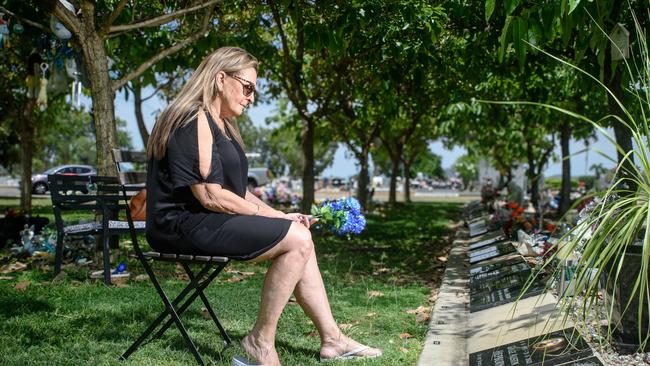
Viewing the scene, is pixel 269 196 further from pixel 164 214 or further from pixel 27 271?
pixel 164 214

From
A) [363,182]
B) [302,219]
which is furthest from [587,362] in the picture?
[363,182]

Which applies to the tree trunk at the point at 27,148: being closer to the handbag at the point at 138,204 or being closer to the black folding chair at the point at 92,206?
the black folding chair at the point at 92,206

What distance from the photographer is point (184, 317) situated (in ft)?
14.7

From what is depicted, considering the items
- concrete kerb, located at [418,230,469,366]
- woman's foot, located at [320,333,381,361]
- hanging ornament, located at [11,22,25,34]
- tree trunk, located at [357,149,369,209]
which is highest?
hanging ornament, located at [11,22,25,34]

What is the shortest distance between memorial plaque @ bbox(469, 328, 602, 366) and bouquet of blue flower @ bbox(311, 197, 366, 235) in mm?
963

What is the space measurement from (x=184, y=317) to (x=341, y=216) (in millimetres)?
1510

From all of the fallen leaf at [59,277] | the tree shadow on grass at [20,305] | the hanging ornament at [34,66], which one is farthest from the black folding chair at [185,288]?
the hanging ornament at [34,66]

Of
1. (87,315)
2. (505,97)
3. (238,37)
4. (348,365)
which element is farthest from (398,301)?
(505,97)

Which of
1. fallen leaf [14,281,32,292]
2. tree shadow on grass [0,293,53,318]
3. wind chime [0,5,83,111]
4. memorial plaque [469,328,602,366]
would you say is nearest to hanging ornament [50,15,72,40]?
wind chime [0,5,83,111]

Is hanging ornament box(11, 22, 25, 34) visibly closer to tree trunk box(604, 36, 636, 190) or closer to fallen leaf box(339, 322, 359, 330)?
fallen leaf box(339, 322, 359, 330)

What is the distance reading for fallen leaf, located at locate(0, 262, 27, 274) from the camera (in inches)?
249

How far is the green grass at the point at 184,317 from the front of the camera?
11.9 ft

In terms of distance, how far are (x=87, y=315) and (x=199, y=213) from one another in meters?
1.69

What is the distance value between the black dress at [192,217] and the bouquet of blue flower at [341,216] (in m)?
0.46
